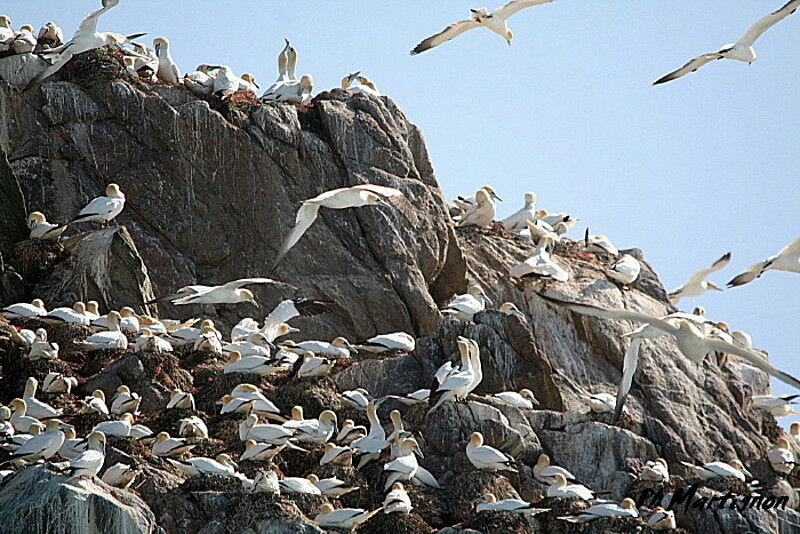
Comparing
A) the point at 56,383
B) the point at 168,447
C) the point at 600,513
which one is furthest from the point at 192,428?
the point at 600,513

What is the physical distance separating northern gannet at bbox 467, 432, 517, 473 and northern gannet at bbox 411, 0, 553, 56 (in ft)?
18.7

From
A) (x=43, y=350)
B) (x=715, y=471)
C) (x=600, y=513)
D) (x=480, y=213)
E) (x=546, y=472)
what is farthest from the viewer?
(x=480, y=213)

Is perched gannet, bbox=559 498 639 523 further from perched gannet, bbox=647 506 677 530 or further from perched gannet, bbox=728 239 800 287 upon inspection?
perched gannet, bbox=728 239 800 287

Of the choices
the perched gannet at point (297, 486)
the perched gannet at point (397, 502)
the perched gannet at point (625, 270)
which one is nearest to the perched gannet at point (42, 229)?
the perched gannet at point (297, 486)

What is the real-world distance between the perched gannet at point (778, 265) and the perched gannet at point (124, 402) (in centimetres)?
1086

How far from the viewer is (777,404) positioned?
27312 millimetres

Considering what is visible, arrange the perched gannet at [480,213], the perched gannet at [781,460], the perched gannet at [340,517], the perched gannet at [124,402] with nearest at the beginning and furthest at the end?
the perched gannet at [340,517]
the perched gannet at [124,402]
the perched gannet at [781,460]
the perched gannet at [480,213]

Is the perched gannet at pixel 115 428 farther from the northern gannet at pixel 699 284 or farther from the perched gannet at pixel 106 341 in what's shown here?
the northern gannet at pixel 699 284

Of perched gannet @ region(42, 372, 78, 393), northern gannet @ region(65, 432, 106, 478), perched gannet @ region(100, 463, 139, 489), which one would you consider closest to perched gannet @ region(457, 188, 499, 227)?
perched gannet @ region(42, 372, 78, 393)

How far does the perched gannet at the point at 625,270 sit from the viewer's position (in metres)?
28.2

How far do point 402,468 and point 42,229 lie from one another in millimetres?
8576

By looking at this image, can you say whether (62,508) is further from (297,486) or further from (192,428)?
(192,428)

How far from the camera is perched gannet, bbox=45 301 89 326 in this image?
22812mm

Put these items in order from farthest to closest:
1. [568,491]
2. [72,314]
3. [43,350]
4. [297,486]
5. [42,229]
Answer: [42,229] → [72,314] → [43,350] → [568,491] → [297,486]
